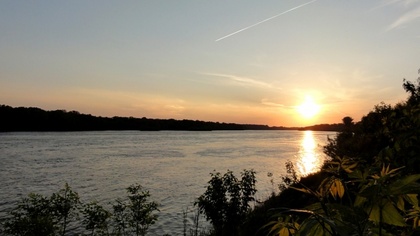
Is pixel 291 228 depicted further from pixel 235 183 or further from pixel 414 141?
pixel 235 183

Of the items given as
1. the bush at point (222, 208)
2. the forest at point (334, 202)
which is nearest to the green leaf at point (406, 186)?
the forest at point (334, 202)

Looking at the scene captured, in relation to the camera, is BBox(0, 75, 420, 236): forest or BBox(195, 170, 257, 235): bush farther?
BBox(195, 170, 257, 235): bush

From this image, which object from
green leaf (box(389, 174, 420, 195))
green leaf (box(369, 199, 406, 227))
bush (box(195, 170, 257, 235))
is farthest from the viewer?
bush (box(195, 170, 257, 235))

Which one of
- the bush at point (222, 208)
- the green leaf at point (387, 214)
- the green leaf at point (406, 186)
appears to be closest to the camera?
the green leaf at point (406, 186)

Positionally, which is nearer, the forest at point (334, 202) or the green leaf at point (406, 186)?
the green leaf at point (406, 186)

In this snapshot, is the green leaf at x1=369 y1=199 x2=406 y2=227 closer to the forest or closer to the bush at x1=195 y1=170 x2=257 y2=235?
the forest

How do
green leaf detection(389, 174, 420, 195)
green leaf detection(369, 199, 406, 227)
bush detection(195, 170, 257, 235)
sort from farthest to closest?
bush detection(195, 170, 257, 235) → green leaf detection(369, 199, 406, 227) → green leaf detection(389, 174, 420, 195)

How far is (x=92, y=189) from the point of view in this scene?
31.3 m

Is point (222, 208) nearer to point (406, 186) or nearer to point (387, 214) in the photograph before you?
point (387, 214)

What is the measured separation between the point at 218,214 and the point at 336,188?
1463cm

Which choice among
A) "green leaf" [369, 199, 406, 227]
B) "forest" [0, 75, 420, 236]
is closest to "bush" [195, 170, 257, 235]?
"forest" [0, 75, 420, 236]

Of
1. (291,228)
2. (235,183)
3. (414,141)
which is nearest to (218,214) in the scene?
(235,183)

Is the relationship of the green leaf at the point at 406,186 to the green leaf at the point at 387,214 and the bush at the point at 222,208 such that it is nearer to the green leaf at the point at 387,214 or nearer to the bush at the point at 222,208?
the green leaf at the point at 387,214

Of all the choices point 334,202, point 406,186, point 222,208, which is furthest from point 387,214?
point 222,208
